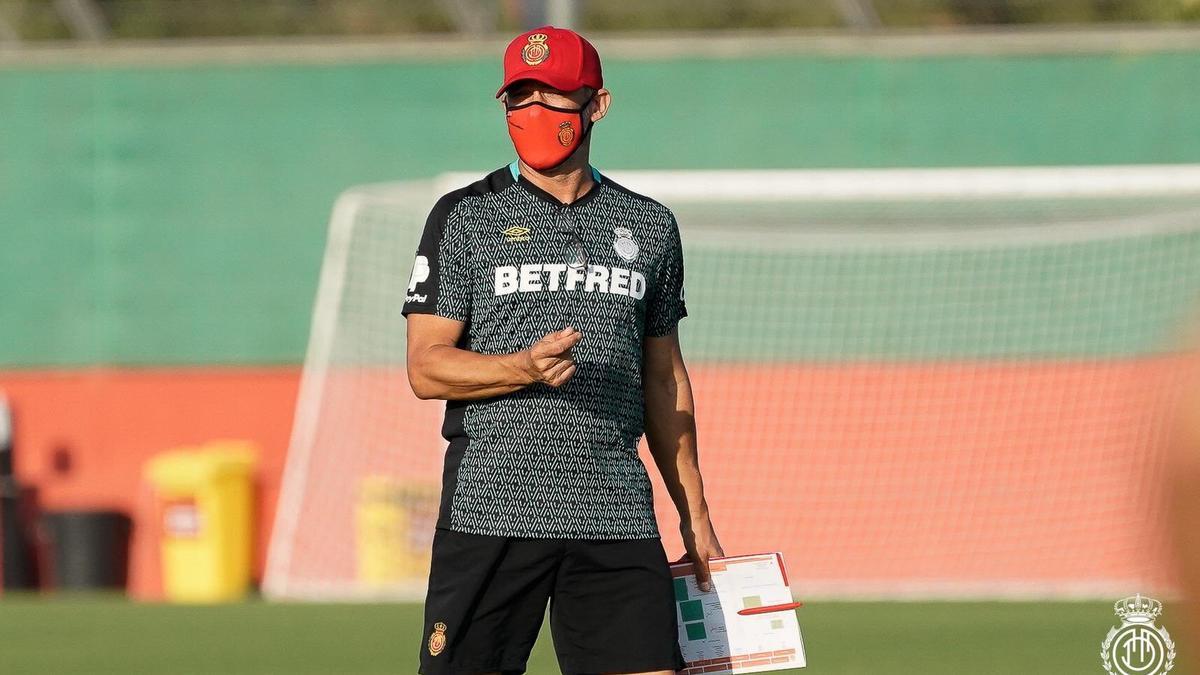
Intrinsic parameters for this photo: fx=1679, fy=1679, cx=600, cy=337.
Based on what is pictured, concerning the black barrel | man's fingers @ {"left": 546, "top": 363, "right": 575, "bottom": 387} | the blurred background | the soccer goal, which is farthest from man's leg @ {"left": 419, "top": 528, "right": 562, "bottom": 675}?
the black barrel

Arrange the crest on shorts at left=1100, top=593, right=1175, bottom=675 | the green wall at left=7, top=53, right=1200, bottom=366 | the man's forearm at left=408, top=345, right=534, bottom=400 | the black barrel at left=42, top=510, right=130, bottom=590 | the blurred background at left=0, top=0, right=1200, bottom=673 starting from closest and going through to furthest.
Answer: the man's forearm at left=408, top=345, right=534, bottom=400 < the crest on shorts at left=1100, top=593, right=1175, bottom=675 < the blurred background at left=0, top=0, right=1200, bottom=673 < the black barrel at left=42, top=510, right=130, bottom=590 < the green wall at left=7, top=53, right=1200, bottom=366

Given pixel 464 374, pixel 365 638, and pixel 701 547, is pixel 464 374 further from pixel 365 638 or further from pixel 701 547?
pixel 365 638

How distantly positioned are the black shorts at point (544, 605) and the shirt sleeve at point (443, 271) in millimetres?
473

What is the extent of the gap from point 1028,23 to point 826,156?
1.78 meters

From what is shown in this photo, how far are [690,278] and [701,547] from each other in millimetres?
8634

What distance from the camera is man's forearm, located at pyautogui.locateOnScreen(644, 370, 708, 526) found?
373 centimetres

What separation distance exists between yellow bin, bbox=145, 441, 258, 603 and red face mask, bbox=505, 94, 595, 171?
29.3 ft

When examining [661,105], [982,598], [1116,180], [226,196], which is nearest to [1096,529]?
[982,598]

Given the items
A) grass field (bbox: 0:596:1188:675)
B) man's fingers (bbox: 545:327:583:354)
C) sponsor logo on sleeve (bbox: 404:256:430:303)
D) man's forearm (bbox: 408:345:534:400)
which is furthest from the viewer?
grass field (bbox: 0:596:1188:675)

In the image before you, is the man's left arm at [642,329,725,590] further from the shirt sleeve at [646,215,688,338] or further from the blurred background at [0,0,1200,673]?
the blurred background at [0,0,1200,673]

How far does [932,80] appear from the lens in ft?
41.2

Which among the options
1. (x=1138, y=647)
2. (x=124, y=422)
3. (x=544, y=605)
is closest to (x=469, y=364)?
(x=544, y=605)

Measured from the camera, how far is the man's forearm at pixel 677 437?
3730mm

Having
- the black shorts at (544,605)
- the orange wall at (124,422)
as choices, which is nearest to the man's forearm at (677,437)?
the black shorts at (544,605)
